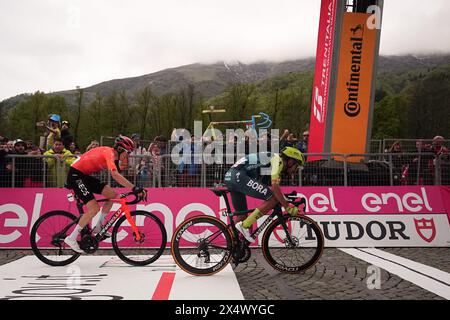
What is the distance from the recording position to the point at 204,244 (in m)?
5.78

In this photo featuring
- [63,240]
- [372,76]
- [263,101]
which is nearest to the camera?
[63,240]

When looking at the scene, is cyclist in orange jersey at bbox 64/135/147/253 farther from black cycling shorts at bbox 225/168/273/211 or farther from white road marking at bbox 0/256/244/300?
black cycling shorts at bbox 225/168/273/211

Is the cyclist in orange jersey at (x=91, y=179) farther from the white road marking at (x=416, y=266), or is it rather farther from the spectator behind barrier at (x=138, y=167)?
the white road marking at (x=416, y=266)

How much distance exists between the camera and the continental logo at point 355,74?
42.3 feet

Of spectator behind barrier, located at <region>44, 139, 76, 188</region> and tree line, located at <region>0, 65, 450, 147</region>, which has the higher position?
tree line, located at <region>0, 65, 450, 147</region>

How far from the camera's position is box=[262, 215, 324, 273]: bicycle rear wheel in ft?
19.2

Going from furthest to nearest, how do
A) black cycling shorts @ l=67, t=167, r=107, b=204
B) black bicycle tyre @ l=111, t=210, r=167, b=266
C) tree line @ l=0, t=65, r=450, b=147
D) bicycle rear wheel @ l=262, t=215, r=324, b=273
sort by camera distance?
tree line @ l=0, t=65, r=450, b=147, black cycling shorts @ l=67, t=167, r=107, b=204, black bicycle tyre @ l=111, t=210, r=167, b=266, bicycle rear wheel @ l=262, t=215, r=324, b=273

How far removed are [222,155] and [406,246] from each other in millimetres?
4320

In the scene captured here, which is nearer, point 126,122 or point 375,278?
point 375,278

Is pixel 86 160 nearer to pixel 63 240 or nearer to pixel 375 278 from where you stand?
pixel 63 240

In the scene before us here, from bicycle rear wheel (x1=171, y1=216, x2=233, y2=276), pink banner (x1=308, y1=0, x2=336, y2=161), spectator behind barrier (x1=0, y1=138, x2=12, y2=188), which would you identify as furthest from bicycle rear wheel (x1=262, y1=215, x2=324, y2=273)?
pink banner (x1=308, y1=0, x2=336, y2=161)

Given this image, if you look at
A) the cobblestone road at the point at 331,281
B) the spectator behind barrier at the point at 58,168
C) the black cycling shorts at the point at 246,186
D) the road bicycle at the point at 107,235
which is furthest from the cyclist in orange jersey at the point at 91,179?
the spectator behind barrier at the point at 58,168

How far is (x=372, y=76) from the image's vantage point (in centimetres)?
1291
